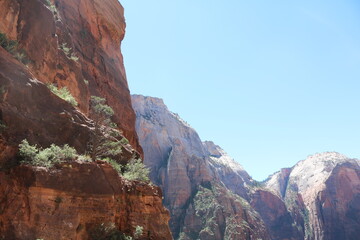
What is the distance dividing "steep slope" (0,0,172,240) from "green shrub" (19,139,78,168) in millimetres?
277

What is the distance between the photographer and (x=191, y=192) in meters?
88.9

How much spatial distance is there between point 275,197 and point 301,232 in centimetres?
1439

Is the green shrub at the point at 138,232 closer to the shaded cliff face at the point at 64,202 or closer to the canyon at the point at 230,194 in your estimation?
the shaded cliff face at the point at 64,202

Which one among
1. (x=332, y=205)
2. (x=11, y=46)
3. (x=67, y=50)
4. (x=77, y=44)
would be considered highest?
(x=77, y=44)

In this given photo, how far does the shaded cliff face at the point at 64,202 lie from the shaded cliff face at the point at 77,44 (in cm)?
771

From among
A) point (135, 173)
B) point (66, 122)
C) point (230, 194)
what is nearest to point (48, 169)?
point (66, 122)

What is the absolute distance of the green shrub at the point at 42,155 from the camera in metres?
14.1

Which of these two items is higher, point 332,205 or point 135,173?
point 332,205

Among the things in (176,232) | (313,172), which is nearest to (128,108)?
(176,232)

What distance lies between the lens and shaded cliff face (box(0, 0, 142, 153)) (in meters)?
20.1

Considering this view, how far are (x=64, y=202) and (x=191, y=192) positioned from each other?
76.6 metres

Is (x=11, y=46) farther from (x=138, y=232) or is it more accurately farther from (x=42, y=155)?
(x=138, y=232)

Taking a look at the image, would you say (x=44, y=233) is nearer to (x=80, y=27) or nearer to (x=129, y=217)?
(x=129, y=217)

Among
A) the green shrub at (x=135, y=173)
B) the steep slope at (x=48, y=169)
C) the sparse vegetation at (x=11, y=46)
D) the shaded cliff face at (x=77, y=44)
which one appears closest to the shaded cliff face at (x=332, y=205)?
the shaded cliff face at (x=77, y=44)
